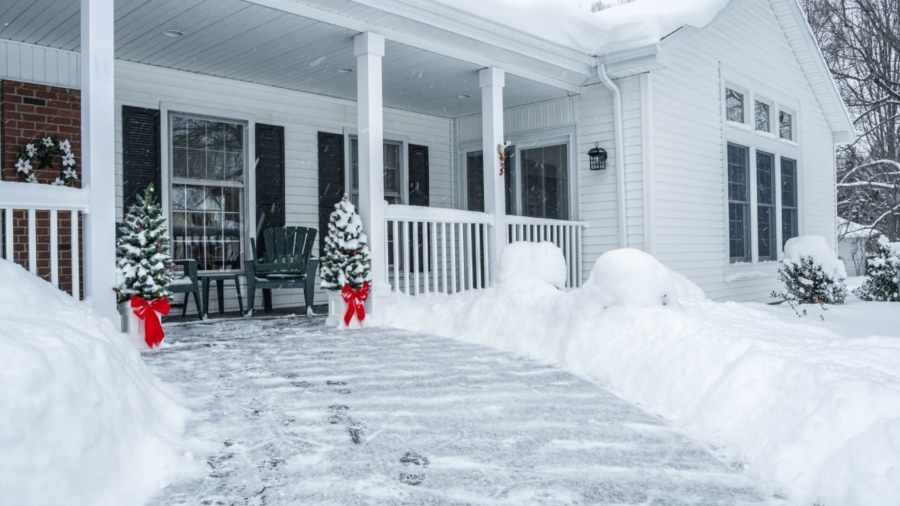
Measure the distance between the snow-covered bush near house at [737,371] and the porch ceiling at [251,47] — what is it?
2494mm

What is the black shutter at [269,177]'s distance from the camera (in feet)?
22.6

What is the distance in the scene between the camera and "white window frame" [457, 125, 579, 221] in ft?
24.8

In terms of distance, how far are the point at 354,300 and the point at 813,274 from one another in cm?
500

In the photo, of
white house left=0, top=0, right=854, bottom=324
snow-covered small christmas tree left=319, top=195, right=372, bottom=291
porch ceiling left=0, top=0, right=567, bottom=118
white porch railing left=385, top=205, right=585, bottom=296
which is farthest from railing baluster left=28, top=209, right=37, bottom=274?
white porch railing left=385, top=205, right=585, bottom=296

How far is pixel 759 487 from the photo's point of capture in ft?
6.84

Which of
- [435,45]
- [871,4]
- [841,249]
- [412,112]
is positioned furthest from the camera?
[841,249]

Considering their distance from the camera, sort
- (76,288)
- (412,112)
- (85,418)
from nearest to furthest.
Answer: (85,418) → (76,288) → (412,112)

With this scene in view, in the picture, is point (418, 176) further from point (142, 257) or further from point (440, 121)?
point (142, 257)

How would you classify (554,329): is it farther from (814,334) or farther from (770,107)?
(770,107)

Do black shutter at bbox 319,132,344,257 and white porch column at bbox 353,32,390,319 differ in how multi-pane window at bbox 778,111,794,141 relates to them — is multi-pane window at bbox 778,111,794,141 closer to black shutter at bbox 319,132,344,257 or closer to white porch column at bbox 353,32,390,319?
black shutter at bbox 319,132,344,257

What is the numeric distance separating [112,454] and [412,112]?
6.77 meters

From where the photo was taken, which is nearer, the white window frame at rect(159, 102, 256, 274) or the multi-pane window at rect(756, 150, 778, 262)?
the white window frame at rect(159, 102, 256, 274)

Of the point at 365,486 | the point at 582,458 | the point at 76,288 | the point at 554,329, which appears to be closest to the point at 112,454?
the point at 365,486

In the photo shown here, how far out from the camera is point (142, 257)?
4211 millimetres
